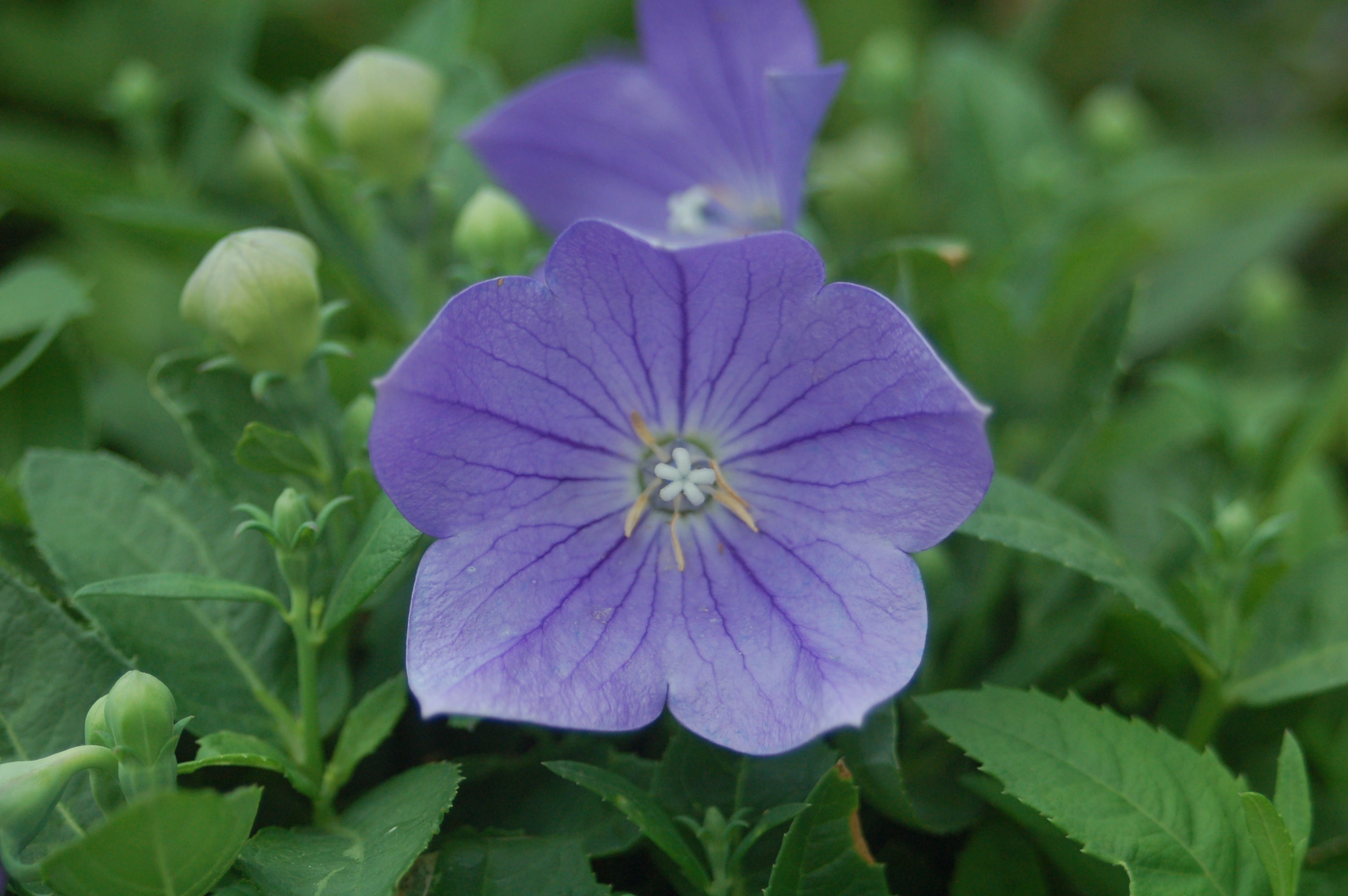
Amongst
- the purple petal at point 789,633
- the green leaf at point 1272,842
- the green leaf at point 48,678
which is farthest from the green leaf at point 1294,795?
the green leaf at point 48,678

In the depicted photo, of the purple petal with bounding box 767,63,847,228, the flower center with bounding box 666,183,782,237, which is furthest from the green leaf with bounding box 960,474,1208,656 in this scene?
the flower center with bounding box 666,183,782,237

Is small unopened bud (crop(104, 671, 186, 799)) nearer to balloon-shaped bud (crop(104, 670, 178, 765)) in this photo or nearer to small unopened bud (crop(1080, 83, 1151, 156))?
balloon-shaped bud (crop(104, 670, 178, 765))

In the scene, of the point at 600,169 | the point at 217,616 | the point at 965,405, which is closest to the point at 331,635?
the point at 217,616

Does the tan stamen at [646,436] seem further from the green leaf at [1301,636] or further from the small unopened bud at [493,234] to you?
the green leaf at [1301,636]

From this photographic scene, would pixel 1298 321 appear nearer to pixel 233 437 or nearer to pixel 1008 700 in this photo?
pixel 1008 700

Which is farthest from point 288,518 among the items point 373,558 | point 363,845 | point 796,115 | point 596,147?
point 596,147

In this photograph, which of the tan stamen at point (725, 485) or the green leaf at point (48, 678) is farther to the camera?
the tan stamen at point (725, 485)
